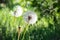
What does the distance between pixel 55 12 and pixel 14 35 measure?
0.42 meters

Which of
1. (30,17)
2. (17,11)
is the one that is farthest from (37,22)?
(17,11)

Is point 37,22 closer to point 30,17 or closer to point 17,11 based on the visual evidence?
point 30,17

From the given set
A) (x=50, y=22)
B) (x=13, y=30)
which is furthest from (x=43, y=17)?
(x=13, y=30)

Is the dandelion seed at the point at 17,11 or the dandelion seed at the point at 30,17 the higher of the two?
the dandelion seed at the point at 17,11

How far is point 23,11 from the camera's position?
148 centimetres

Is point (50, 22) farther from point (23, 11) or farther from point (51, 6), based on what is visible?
point (23, 11)

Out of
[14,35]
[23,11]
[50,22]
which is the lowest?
[14,35]

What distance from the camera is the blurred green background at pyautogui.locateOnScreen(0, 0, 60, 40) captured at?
1453 mm

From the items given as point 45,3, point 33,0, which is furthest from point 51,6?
point 33,0

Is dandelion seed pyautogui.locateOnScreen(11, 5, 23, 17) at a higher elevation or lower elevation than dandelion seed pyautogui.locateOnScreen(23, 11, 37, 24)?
higher

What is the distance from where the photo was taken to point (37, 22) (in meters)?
1.48

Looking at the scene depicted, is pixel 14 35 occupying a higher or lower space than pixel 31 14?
lower

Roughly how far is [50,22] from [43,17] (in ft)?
0.25

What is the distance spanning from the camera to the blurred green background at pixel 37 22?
145 centimetres
